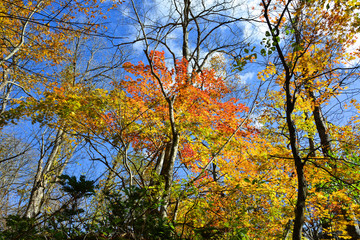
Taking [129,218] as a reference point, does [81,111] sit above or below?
above

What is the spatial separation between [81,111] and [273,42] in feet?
18.1

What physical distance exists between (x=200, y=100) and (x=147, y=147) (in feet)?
12.7

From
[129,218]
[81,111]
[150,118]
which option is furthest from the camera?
[150,118]

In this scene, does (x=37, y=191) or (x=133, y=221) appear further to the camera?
(x=37, y=191)

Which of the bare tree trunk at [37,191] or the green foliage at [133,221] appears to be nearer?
the green foliage at [133,221]

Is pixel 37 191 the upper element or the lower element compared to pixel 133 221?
upper

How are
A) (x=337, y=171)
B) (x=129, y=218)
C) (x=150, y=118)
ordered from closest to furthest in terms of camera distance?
1. (x=129, y=218)
2. (x=337, y=171)
3. (x=150, y=118)

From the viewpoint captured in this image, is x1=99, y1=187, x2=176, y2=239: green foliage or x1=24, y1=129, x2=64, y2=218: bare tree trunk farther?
x1=24, y1=129, x2=64, y2=218: bare tree trunk

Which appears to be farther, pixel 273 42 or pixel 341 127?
pixel 341 127

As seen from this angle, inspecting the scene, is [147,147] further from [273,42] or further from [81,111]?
[273,42]

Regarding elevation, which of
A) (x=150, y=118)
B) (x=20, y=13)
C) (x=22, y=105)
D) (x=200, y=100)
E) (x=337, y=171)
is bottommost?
(x=337, y=171)

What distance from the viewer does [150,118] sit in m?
7.11

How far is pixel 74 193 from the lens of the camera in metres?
2.70

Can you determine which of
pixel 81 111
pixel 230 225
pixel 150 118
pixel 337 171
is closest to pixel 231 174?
pixel 337 171
